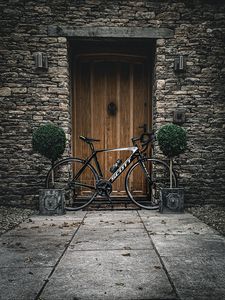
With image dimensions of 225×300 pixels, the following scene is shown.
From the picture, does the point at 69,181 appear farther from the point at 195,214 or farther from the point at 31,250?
the point at 31,250

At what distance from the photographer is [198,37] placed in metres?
5.52

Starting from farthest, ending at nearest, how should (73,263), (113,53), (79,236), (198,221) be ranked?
(113,53)
(198,221)
(79,236)
(73,263)

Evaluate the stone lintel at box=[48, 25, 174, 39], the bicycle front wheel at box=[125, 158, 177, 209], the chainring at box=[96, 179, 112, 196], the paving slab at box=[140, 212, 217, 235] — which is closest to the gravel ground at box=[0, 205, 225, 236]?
the paving slab at box=[140, 212, 217, 235]

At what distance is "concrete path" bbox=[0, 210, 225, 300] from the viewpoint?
2.03 metres

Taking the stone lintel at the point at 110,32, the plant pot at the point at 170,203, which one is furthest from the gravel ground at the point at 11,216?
the stone lintel at the point at 110,32

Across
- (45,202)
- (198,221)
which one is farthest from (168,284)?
(45,202)

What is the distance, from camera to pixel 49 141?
191 inches

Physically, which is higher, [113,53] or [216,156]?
[113,53]

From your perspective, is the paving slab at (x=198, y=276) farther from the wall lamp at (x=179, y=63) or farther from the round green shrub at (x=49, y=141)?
the wall lamp at (x=179, y=63)

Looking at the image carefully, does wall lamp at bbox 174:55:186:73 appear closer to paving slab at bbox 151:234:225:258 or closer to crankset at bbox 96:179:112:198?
crankset at bbox 96:179:112:198

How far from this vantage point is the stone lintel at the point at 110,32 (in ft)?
17.7

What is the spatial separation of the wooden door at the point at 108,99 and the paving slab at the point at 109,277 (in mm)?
3348

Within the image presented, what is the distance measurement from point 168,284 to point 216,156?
12.6ft

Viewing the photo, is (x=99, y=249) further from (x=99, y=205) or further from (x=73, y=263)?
(x=99, y=205)
